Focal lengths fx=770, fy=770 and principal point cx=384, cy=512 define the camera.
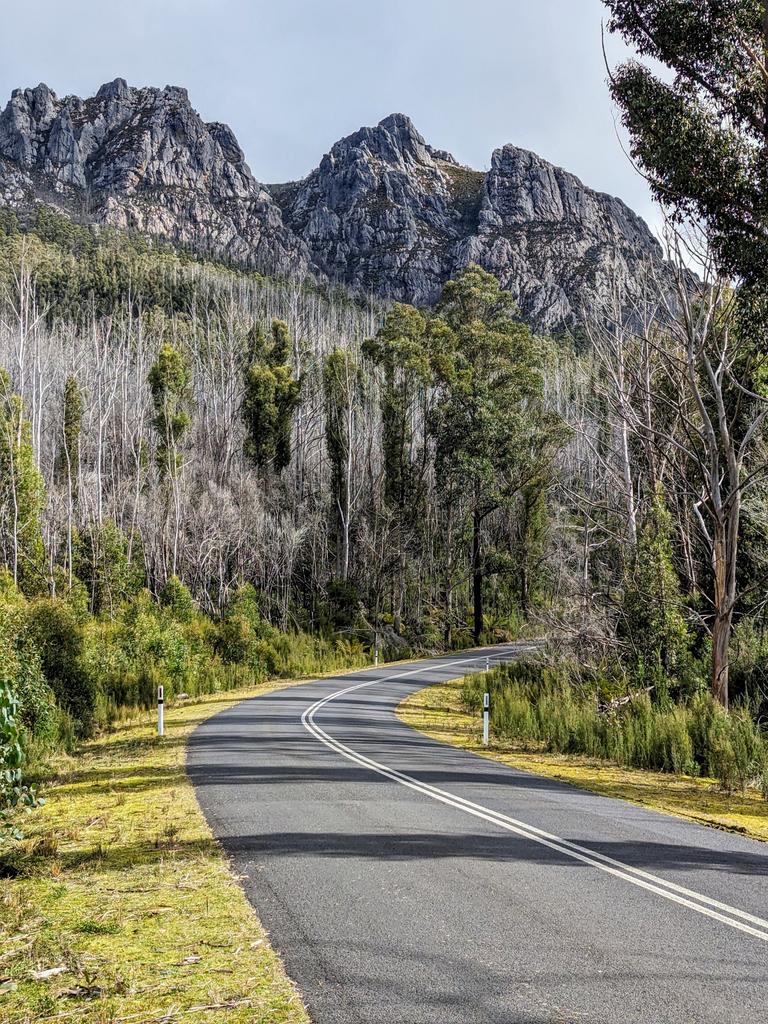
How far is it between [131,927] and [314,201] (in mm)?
193757

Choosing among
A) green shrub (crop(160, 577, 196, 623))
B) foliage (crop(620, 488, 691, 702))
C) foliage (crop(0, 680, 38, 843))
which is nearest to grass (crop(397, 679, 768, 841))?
foliage (crop(620, 488, 691, 702))

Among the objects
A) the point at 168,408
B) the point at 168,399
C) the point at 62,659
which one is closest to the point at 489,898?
the point at 62,659

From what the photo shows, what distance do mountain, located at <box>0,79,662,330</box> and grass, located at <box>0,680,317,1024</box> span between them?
424 feet

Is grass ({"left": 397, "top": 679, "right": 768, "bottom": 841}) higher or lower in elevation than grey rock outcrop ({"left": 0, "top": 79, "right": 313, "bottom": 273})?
lower

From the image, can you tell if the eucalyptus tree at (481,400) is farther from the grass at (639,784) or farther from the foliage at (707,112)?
the foliage at (707,112)

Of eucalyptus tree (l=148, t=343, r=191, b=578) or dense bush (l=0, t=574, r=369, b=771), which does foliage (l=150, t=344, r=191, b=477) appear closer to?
eucalyptus tree (l=148, t=343, r=191, b=578)

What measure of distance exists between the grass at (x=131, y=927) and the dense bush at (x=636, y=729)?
7749mm

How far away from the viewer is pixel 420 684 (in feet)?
90.2

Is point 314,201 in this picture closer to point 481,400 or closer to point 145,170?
point 145,170

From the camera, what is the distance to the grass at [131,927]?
4.00m

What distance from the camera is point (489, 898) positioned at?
18.4 ft

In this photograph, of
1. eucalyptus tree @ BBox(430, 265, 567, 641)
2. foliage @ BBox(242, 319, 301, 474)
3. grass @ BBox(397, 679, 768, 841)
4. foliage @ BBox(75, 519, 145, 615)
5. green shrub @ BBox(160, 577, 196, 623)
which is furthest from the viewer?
foliage @ BBox(242, 319, 301, 474)

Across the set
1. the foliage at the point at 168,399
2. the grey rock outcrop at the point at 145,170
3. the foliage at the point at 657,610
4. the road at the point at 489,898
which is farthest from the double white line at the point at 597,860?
the grey rock outcrop at the point at 145,170

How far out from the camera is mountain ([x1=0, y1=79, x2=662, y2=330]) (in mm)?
143500
